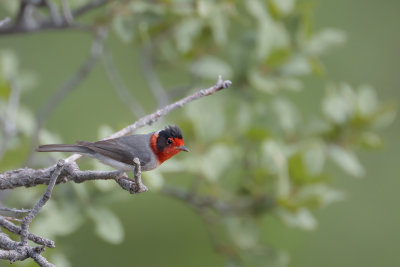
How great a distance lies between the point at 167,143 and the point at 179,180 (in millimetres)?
2082

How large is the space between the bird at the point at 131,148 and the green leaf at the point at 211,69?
2.61ft

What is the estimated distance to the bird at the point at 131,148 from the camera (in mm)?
1677

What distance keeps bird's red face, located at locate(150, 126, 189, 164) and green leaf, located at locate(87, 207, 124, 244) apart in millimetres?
455

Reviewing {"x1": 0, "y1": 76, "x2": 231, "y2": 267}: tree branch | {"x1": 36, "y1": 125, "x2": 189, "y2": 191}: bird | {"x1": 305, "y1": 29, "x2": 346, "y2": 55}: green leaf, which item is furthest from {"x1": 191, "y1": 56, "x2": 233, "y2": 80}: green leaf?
{"x1": 0, "y1": 76, "x2": 231, "y2": 267}: tree branch

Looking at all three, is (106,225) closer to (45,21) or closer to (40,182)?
(45,21)

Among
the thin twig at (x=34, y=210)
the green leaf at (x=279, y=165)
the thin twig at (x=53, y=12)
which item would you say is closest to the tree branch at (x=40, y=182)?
the thin twig at (x=34, y=210)

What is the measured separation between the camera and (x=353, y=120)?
265cm

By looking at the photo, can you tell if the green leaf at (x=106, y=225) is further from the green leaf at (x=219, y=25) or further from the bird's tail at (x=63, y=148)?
the green leaf at (x=219, y=25)

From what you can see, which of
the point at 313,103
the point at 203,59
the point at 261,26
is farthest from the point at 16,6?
the point at 313,103

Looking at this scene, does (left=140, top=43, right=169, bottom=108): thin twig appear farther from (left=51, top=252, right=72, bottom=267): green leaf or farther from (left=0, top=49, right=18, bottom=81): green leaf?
(left=51, top=252, right=72, bottom=267): green leaf

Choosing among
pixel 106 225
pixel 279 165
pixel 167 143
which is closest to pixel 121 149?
pixel 167 143

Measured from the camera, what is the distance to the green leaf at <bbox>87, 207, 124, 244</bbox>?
2125mm

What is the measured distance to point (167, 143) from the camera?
1796mm

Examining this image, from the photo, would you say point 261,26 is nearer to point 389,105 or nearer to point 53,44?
point 389,105
